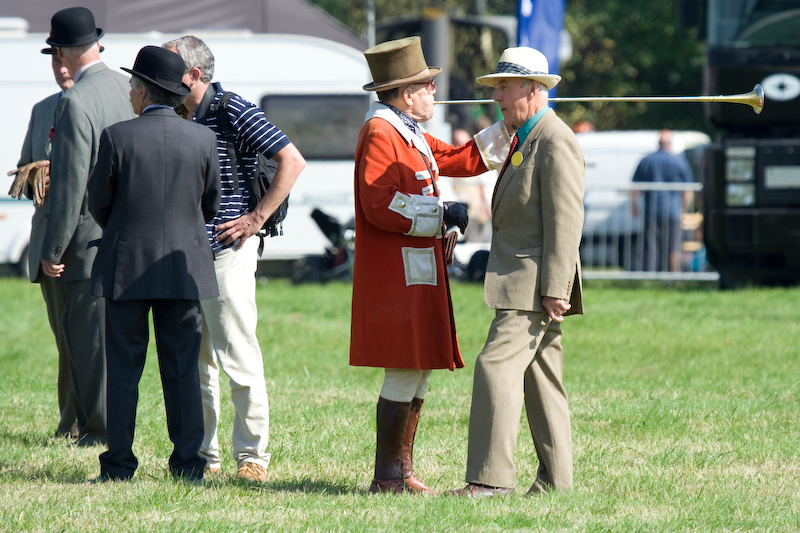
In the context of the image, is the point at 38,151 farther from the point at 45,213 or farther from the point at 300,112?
the point at 300,112

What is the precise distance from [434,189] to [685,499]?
1640 mm

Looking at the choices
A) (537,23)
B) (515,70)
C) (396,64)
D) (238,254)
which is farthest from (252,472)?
(537,23)

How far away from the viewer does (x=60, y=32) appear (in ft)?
17.6

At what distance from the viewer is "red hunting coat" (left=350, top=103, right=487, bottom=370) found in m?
4.33

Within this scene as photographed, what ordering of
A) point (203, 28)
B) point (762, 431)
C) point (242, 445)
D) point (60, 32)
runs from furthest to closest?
point (203, 28), point (762, 431), point (60, 32), point (242, 445)

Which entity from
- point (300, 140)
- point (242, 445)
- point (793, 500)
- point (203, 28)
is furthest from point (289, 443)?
point (203, 28)

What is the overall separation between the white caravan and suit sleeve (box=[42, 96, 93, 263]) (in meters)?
9.19

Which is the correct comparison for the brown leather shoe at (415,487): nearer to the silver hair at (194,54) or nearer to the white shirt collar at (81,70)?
the silver hair at (194,54)

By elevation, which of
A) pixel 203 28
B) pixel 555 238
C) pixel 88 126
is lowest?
pixel 555 238

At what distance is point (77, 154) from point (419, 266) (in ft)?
6.07

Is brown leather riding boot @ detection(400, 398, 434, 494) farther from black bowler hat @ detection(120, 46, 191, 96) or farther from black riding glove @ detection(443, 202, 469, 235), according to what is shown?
black bowler hat @ detection(120, 46, 191, 96)

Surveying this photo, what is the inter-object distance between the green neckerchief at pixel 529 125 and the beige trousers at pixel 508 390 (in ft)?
2.34

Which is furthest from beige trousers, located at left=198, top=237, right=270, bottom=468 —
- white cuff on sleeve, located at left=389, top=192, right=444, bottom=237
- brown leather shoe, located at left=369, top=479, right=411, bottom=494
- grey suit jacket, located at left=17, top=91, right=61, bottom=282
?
grey suit jacket, located at left=17, top=91, right=61, bottom=282

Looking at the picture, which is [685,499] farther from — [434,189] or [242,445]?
[242,445]
